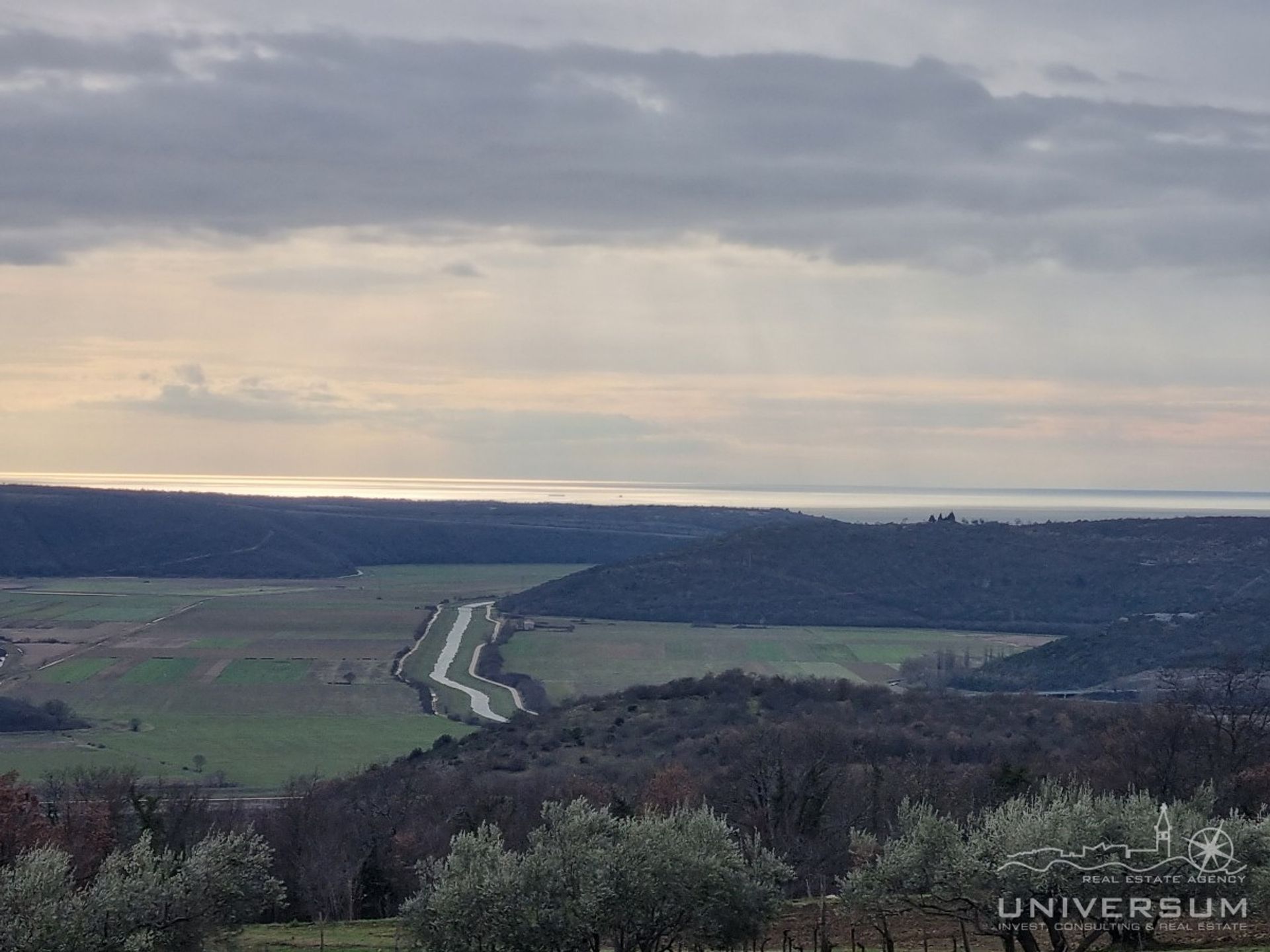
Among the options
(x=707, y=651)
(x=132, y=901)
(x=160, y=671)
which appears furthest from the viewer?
(x=707, y=651)

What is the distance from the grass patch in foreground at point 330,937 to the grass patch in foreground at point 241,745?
34.6m

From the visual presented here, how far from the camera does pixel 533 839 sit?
3438 centimetres

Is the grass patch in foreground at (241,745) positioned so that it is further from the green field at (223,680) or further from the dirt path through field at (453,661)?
the dirt path through field at (453,661)

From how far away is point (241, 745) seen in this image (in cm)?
9056

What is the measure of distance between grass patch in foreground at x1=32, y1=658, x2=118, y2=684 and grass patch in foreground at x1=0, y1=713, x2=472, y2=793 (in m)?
16.4

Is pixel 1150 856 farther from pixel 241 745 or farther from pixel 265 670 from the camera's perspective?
pixel 265 670

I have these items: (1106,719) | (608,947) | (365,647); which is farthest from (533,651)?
(608,947)

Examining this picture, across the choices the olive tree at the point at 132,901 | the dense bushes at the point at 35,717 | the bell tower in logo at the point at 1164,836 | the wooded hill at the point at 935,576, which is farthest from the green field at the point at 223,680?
the bell tower in logo at the point at 1164,836

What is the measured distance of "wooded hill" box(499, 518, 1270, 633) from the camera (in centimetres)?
15388

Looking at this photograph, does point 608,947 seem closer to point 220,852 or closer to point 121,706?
point 220,852

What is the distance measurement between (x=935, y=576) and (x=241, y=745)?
3810 inches

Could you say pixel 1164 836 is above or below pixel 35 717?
above

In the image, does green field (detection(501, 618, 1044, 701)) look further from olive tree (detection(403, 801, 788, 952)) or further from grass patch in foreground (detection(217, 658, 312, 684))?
olive tree (detection(403, 801, 788, 952))

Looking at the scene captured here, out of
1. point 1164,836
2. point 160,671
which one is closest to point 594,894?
point 1164,836
